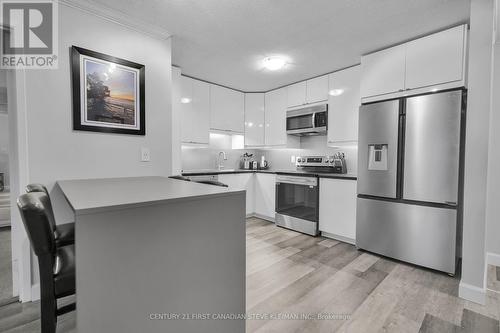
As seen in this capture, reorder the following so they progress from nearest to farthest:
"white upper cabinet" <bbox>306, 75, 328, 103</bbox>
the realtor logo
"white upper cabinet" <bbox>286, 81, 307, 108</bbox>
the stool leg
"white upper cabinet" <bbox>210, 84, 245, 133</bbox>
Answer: the stool leg → the realtor logo → "white upper cabinet" <bbox>306, 75, 328, 103</bbox> → "white upper cabinet" <bbox>286, 81, 307, 108</bbox> → "white upper cabinet" <bbox>210, 84, 245, 133</bbox>

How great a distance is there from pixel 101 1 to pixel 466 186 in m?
3.36

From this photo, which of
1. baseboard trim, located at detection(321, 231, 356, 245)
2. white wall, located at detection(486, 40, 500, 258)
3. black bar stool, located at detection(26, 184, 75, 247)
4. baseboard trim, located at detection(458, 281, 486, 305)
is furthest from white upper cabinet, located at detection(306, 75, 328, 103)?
black bar stool, located at detection(26, 184, 75, 247)

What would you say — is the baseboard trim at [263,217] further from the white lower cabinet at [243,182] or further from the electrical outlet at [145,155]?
the electrical outlet at [145,155]

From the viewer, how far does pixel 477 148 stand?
1830 mm

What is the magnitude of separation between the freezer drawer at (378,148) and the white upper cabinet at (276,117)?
154cm

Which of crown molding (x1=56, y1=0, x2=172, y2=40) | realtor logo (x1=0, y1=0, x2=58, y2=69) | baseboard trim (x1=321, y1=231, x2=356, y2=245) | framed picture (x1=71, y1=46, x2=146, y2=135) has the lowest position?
baseboard trim (x1=321, y1=231, x2=356, y2=245)

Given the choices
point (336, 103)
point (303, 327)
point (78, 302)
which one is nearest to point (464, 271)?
point (303, 327)

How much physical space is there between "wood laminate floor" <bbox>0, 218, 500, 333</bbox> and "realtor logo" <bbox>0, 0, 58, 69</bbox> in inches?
73.4

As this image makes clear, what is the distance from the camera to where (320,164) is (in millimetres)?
3619

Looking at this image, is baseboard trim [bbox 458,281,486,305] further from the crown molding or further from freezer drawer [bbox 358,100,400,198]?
the crown molding

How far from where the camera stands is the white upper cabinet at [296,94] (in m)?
3.79

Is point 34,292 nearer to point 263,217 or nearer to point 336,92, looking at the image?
point 263,217

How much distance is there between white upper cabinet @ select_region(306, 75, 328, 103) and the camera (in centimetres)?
348

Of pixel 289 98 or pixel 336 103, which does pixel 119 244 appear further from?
pixel 289 98
